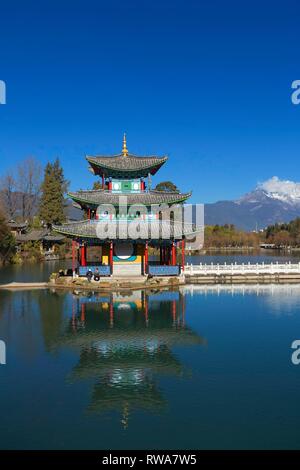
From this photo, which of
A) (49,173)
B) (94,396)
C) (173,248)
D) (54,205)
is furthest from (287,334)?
(49,173)

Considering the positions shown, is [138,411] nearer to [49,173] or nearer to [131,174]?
[131,174]

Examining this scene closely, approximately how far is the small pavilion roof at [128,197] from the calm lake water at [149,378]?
12985mm

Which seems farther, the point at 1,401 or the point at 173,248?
the point at 173,248

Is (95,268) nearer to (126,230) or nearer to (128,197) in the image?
(126,230)

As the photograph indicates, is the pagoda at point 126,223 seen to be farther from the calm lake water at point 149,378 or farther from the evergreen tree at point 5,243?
the evergreen tree at point 5,243

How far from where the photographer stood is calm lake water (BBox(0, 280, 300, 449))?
1074 cm

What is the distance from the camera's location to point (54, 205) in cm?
8194

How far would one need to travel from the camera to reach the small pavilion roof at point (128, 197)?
37.6 metres

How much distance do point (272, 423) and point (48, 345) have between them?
1088cm

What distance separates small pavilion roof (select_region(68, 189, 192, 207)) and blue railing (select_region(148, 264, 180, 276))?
5.70 m

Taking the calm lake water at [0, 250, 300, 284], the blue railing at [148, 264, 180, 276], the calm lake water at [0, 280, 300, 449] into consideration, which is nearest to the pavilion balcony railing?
the blue railing at [148, 264, 180, 276]

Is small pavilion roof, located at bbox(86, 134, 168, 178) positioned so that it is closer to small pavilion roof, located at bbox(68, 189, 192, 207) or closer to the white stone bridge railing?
small pavilion roof, located at bbox(68, 189, 192, 207)

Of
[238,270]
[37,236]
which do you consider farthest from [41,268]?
[238,270]

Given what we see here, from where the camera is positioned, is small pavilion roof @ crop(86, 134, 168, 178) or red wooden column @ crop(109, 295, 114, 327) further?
small pavilion roof @ crop(86, 134, 168, 178)
